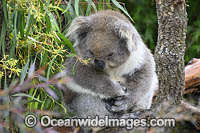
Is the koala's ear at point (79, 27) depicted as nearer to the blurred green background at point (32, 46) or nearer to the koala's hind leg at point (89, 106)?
the blurred green background at point (32, 46)

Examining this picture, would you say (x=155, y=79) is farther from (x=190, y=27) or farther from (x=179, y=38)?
(x=190, y=27)

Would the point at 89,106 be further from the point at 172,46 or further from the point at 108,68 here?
the point at 172,46

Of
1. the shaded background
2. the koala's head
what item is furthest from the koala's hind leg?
the shaded background

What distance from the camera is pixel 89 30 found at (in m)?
2.92

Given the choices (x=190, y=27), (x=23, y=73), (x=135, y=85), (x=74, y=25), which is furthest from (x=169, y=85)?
(x=190, y=27)

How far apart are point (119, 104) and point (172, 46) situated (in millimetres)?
736

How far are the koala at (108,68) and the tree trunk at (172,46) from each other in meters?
0.25

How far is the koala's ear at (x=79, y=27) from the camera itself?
114 inches

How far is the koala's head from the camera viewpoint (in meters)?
2.72

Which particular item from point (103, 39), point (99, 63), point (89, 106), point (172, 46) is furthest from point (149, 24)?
point (99, 63)

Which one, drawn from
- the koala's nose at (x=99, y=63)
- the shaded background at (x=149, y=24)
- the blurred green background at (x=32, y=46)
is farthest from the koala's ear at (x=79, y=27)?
the shaded background at (x=149, y=24)

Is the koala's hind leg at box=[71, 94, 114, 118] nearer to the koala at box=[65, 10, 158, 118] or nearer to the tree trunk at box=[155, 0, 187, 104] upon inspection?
the koala at box=[65, 10, 158, 118]

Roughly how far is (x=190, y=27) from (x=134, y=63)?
418cm

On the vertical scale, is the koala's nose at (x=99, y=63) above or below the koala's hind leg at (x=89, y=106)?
above
